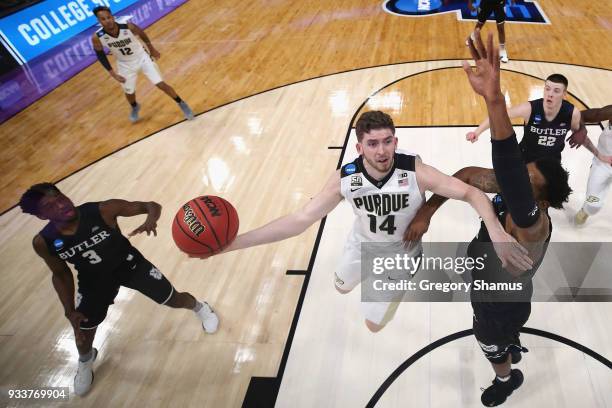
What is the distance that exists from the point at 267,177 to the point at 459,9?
8.07 metres

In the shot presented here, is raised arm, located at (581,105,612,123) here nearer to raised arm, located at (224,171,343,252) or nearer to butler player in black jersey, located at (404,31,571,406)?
butler player in black jersey, located at (404,31,571,406)

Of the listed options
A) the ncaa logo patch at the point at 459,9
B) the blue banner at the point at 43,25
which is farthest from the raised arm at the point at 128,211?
the ncaa logo patch at the point at 459,9

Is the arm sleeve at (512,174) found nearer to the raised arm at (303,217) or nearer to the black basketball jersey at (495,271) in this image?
the black basketball jersey at (495,271)

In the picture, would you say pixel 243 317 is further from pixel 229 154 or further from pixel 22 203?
pixel 229 154

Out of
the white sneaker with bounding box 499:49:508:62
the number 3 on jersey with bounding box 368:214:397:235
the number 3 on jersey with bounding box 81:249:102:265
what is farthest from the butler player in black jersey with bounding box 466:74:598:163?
the white sneaker with bounding box 499:49:508:62

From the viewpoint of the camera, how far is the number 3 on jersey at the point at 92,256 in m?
3.04

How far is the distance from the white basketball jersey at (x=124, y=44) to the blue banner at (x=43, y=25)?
5183 mm

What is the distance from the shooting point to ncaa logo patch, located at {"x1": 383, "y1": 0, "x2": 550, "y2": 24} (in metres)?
9.83

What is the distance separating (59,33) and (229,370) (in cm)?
1104

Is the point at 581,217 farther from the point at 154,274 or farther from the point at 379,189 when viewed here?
the point at 154,274

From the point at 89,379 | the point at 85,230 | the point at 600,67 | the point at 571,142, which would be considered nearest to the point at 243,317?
the point at 89,379

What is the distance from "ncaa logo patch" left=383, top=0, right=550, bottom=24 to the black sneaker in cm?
916

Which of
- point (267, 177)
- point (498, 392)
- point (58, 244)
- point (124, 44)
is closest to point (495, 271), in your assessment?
point (498, 392)

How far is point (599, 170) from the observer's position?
404 cm
